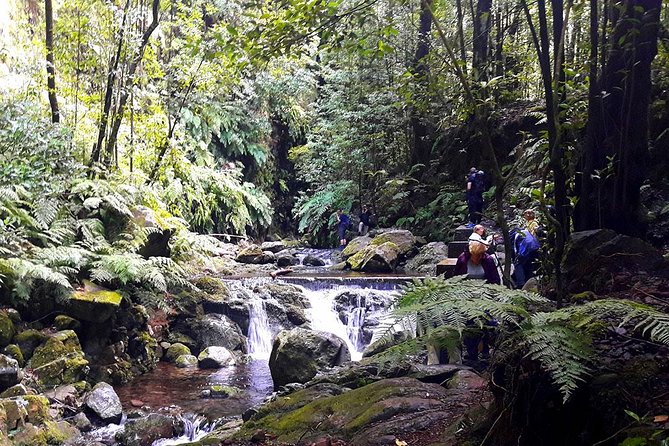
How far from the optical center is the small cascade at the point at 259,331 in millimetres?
11031

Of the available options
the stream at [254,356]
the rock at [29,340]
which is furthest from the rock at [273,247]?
the rock at [29,340]

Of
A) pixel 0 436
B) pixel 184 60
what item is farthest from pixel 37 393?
pixel 184 60

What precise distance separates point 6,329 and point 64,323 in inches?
36.0

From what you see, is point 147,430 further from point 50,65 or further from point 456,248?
point 50,65

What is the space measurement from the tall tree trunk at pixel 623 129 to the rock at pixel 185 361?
7.31m

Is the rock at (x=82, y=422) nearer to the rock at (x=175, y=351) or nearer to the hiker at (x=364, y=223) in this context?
the rock at (x=175, y=351)

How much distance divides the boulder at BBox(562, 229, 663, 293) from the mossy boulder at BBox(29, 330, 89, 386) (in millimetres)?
6634

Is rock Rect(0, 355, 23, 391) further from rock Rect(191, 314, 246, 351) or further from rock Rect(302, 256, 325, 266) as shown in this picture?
rock Rect(302, 256, 325, 266)

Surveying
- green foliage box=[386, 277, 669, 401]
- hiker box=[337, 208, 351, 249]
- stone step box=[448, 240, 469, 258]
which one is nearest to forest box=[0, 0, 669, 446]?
green foliage box=[386, 277, 669, 401]

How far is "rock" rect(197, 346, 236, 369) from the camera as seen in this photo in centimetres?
961

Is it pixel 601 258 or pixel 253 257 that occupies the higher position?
pixel 601 258

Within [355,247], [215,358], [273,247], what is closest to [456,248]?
[215,358]

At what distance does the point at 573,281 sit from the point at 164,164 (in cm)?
1080

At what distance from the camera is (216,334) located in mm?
10617
